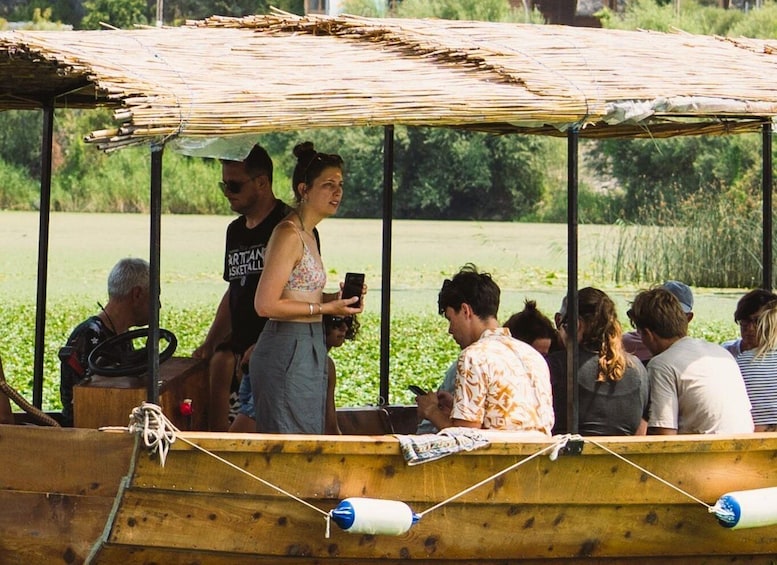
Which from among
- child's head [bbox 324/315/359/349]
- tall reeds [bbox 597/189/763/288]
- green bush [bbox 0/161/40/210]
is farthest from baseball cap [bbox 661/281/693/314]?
green bush [bbox 0/161/40/210]

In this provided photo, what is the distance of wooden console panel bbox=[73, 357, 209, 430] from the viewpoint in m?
4.53

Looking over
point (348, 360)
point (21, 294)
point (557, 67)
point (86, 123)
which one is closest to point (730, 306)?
point (348, 360)

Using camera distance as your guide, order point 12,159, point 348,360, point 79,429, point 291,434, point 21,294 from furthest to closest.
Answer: point 12,159
point 21,294
point 348,360
point 291,434
point 79,429

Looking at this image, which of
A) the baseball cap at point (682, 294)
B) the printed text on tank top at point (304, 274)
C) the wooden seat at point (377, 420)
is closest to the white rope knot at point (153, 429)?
the printed text on tank top at point (304, 274)

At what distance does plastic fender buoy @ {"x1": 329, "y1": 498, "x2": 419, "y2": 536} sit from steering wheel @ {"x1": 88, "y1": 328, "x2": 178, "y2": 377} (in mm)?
847

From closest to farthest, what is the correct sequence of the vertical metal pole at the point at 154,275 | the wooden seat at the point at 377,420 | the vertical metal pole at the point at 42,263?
1. the vertical metal pole at the point at 154,275
2. the vertical metal pole at the point at 42,263
3. the wooden seat at the point at 377,420

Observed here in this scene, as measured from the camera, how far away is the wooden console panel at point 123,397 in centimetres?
453

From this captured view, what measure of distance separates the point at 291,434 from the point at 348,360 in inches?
271

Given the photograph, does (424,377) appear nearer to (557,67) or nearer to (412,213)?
(557,67)

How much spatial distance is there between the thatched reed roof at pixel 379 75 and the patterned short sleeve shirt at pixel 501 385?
0.67 m

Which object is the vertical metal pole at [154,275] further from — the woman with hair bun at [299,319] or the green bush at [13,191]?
the green bush at [13,191]

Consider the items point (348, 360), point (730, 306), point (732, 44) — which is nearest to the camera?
point (732, 44)

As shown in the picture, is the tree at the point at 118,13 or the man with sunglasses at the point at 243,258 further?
the tree at the point at 118,13

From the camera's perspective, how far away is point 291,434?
15.1 ft
